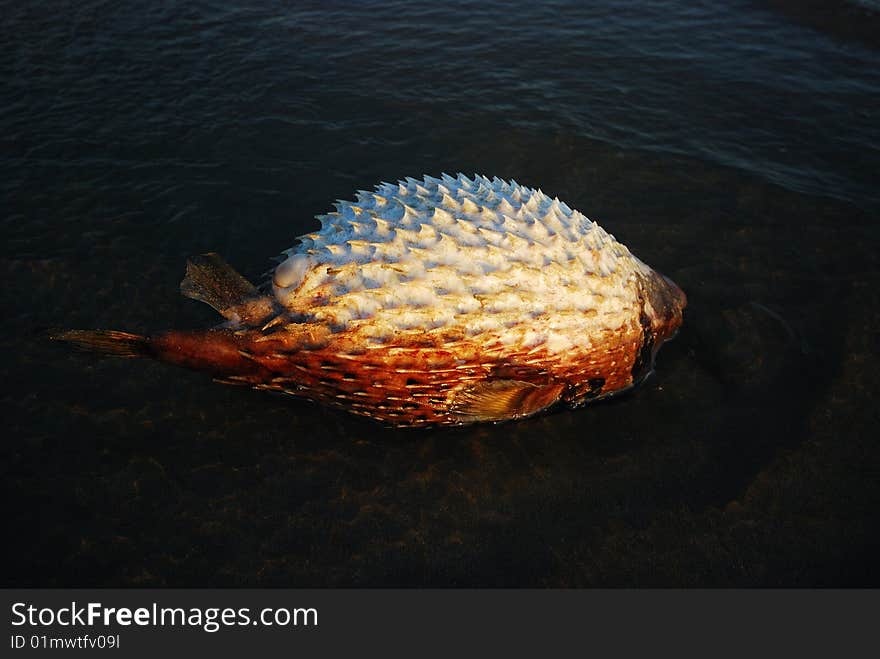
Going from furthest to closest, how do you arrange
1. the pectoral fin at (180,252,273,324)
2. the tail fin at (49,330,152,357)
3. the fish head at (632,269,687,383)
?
1. the fish head at (632,269,687,383)
2. the pectoral fin at (180,252,273,324)
3. the tail fin at (49,330,152,357)

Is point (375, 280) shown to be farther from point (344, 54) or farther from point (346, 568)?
point (344, 54)

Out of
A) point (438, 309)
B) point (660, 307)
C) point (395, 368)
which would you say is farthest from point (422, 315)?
point (660, 307)

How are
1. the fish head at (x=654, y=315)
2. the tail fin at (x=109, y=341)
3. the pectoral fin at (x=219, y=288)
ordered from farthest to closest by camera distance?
the fish head at (x=654, y=315) → the pectoral fin at (x=219, y=288) → the tail fin at (x=109, y=341)

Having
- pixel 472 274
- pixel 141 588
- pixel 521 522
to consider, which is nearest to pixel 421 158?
pixel 472 274

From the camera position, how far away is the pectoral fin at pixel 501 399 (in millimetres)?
4016

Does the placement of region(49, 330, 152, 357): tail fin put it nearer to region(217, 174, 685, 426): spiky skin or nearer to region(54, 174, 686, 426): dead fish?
region(54, 174, 686, 426): dead fish

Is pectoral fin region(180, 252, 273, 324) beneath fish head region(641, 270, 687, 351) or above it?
above

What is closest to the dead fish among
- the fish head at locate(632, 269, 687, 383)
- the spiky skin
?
the spiky skin

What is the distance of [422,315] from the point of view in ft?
12.2

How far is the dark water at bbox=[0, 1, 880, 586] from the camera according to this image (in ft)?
13.2

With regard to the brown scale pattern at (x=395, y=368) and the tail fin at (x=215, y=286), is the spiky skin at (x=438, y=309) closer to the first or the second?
the brown scale pattern at (x=395, y=368)

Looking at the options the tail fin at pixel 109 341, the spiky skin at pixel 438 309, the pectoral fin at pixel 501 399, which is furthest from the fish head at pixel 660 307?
the tail fin at pixel 109 341

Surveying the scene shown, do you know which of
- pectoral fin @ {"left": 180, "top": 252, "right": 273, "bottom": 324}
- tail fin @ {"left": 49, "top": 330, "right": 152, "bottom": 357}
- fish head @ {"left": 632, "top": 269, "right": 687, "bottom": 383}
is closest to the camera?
tail fin @ {"left": 49, "top": 330, "right": 152, "bottom": 357}

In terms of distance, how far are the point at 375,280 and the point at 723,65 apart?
7.69m
